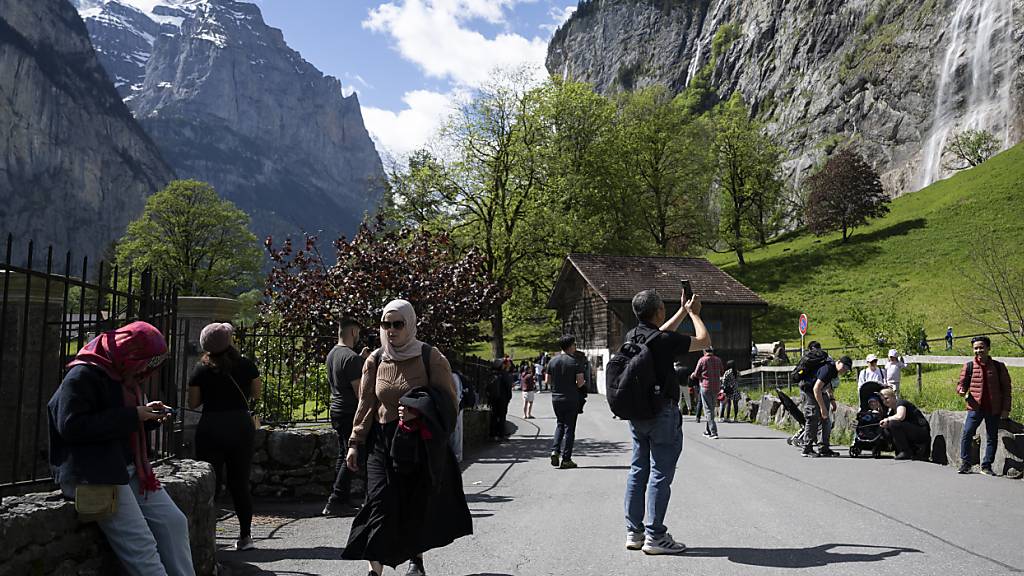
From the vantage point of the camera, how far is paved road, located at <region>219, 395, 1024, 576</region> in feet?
18.8

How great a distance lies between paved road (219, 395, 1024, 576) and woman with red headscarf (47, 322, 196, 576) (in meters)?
1.71

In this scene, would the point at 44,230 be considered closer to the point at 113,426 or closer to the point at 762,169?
the point at 762,169

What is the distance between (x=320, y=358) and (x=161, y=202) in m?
47.2

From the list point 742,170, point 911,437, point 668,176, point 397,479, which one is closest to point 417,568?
point 397,479

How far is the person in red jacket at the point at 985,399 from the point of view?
10250mm

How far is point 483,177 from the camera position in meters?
40.7

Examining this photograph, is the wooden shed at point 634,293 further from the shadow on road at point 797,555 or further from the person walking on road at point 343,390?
the shadow on road at point 797,555

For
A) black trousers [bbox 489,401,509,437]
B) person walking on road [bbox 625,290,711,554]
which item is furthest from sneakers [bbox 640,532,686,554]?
black trousers [bbox 489,401,509,437]

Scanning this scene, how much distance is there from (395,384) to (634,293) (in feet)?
117

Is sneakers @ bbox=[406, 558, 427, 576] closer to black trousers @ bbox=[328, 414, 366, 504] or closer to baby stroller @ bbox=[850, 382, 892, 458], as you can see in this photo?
black trousers @ bbox=[328, 414, 366, 504]

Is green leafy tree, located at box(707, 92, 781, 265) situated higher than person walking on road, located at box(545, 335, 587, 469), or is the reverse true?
green leafy tree, located at box(707, 92, 781, 265)

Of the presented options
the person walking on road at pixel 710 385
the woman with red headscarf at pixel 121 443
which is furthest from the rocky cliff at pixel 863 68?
the woman with red headscarf at pixel 121 443

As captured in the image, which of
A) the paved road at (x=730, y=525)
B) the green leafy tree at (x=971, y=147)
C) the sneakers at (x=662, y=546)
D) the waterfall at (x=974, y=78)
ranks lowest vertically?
the paved road at (x=730, y=525)

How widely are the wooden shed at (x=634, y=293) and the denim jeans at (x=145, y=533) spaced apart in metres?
34.8
